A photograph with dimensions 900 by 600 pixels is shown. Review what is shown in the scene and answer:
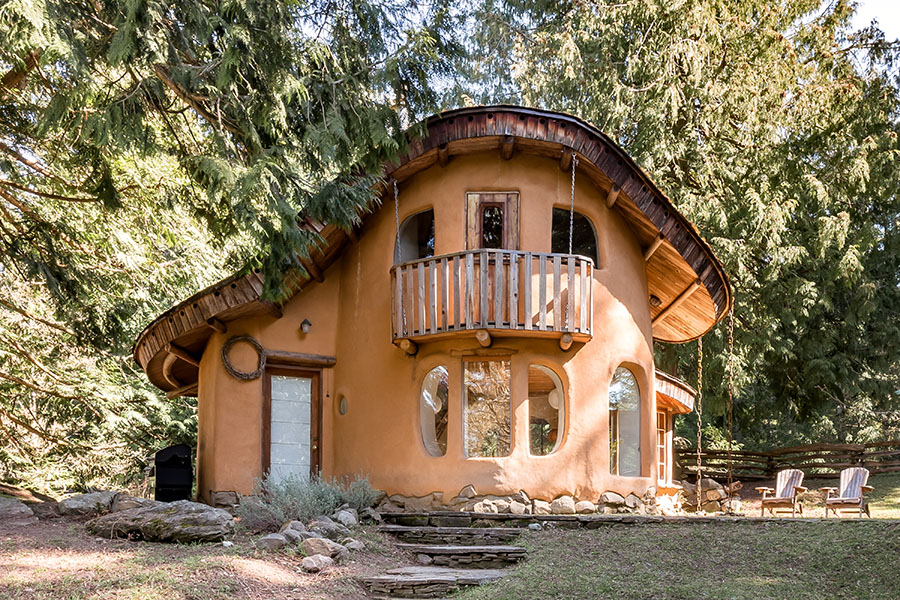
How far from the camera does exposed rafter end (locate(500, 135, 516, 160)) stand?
37.1ft

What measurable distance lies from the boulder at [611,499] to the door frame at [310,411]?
13.6 feet

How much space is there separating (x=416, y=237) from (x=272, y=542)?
18.1 feet

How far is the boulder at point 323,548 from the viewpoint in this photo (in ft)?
27.0

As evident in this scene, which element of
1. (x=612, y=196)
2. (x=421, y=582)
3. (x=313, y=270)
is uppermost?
(x=612, y=196)

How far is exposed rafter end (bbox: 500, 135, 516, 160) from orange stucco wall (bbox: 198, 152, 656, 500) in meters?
0.12

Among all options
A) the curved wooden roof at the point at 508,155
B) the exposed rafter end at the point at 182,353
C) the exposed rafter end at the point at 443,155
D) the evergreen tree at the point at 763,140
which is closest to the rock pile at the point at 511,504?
the curved wooden roof at the point at 508,155

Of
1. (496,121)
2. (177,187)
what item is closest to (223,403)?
(177,187)

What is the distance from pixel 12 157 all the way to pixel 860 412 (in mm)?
22219

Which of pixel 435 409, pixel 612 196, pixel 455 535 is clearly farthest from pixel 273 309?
pixel 612 196

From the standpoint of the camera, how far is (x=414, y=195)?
478 inches

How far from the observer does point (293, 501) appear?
9.87 m

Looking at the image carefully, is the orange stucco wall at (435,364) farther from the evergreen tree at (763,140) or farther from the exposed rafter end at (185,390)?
the evergreen tree at (763,140)

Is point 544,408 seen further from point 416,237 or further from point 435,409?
point 416,237

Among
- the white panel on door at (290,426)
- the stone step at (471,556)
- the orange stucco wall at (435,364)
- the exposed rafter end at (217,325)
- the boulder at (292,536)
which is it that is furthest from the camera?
the white panel on door at (290,426)
